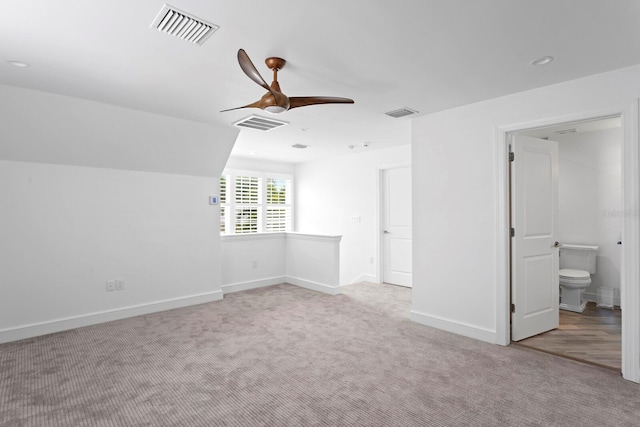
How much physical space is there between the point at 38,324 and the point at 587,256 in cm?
706

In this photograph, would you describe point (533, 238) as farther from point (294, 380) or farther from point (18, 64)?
point (18, 64)

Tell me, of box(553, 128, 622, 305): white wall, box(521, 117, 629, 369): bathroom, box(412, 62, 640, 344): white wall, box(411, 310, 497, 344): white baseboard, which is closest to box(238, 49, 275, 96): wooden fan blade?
box(412, 62, 640, 344): white wall

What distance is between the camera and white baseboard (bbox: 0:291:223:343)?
3604mm

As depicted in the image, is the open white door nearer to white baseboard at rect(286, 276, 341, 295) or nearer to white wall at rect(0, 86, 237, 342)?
white baseboard at rect(286, 276, 341, 295)

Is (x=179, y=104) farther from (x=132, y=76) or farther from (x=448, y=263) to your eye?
(x=448, y=263)

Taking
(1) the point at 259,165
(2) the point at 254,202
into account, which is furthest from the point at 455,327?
(1) the point at 259,165

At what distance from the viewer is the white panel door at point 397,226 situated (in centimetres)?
597

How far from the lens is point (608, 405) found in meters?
2.33

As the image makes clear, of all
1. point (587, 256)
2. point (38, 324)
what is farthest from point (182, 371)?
point (587, 256)

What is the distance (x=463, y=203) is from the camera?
3721 millimetres

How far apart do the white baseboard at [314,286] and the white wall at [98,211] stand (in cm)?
148

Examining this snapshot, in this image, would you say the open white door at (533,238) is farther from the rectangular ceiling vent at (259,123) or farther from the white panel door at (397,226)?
the rectangular ceiling vent at (259,123)

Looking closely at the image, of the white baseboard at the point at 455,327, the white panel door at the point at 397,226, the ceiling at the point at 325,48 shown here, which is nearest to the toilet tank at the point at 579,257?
the white panel door at the point at 397,226

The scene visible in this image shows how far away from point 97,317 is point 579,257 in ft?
21.5
